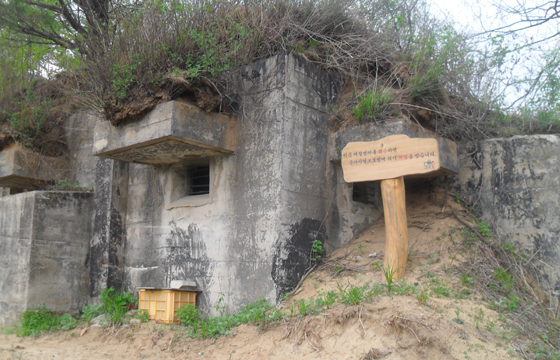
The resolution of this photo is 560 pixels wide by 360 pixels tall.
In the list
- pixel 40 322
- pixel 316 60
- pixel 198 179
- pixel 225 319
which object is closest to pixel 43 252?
pixel 40 322

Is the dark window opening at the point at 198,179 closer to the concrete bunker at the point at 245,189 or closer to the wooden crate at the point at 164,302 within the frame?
the concrete bunker at the point at 245,189

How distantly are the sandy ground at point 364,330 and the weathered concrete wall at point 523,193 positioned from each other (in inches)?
19.3

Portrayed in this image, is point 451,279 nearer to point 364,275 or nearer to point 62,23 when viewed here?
point 364,275

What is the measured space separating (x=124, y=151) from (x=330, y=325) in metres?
3.35

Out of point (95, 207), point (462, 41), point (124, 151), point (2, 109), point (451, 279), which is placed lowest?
point (451, 279)

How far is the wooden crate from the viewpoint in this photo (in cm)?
564

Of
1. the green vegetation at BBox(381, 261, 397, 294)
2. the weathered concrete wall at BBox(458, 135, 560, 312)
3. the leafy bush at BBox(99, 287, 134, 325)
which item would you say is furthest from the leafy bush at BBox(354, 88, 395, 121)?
the leafy bush at BBox(99, 287, 134, 325)

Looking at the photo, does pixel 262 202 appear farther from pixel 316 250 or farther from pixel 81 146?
pixel 81 146

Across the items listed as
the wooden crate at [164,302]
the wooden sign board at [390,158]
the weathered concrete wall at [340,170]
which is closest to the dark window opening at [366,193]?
the weathered concrete wall at [340,170]

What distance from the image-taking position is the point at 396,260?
16.3 feet

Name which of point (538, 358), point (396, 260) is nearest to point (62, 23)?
point (396, 260)

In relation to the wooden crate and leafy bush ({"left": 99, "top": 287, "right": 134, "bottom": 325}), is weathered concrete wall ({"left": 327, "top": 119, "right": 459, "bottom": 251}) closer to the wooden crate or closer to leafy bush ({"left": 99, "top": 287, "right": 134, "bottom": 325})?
the wooden crate

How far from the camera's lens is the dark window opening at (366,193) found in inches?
258

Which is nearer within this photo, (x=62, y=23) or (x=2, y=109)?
(x=2, y=109)
